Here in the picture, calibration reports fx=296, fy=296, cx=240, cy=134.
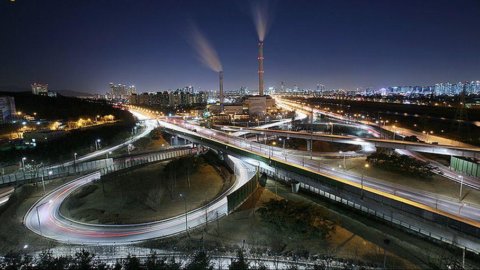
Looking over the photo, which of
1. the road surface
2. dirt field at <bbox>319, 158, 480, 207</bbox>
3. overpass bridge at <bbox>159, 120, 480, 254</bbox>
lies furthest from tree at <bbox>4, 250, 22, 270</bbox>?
dirt field at <bbox>319, 158, 480, 207</bbox>

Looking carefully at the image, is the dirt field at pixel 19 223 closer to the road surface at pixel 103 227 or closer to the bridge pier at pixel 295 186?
the road surface at pixel 103 227

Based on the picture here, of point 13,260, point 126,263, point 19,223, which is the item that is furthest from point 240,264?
point 19,223

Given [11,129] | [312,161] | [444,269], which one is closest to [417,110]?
[312,161]

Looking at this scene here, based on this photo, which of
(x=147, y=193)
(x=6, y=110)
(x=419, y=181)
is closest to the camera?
(x=419, y=181)

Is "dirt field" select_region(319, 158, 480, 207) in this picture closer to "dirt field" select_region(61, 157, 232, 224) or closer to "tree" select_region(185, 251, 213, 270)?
"dirt field" select_region(61, 157, 232, 224)

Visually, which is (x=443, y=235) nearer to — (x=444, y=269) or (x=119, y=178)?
(x=444, y=269)

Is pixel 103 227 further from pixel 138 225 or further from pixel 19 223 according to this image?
pixel 19 223
